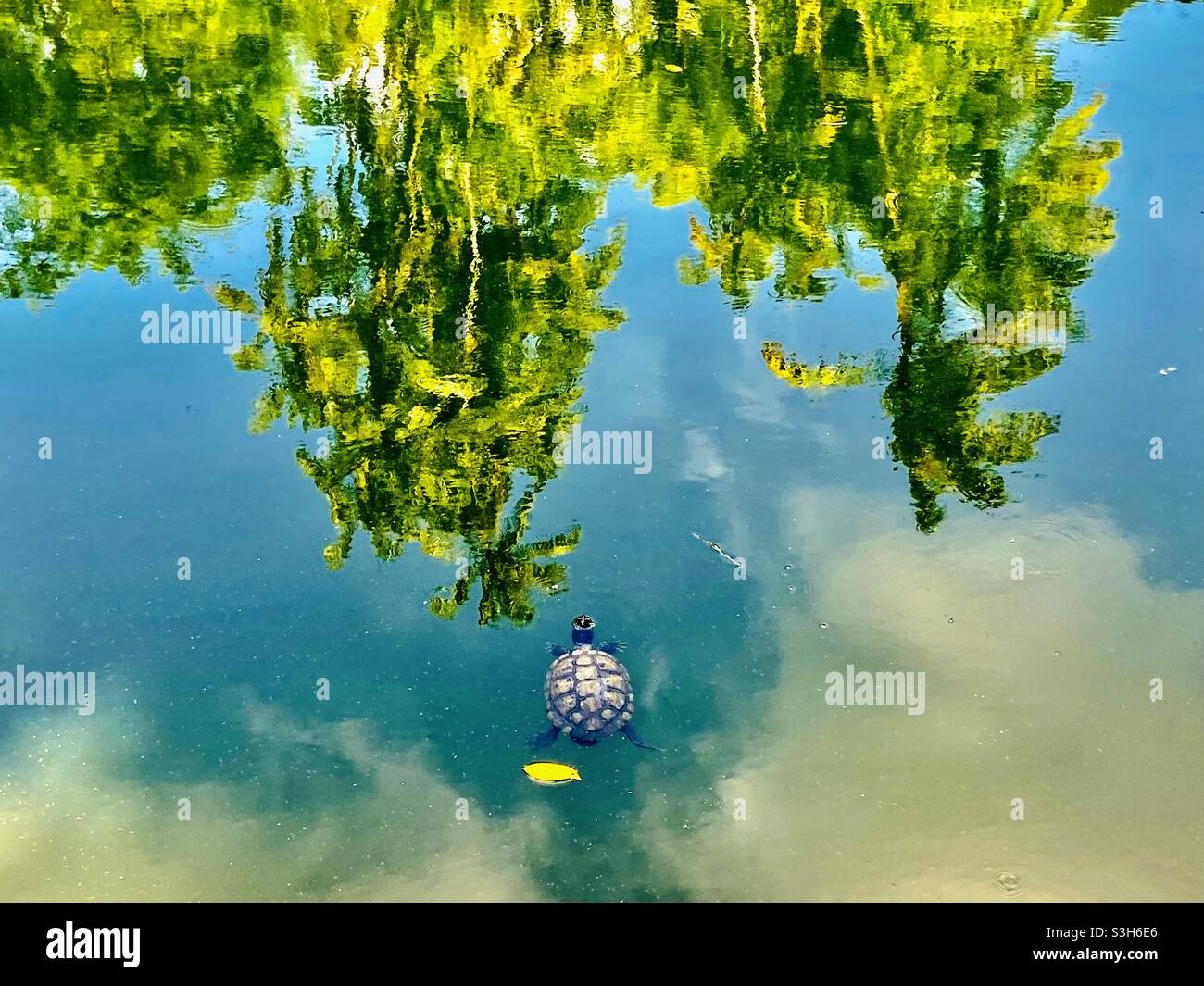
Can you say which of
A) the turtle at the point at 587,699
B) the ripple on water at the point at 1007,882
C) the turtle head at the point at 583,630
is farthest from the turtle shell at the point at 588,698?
the ripple on water at the point at 1007,882

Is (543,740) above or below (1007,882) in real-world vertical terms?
above

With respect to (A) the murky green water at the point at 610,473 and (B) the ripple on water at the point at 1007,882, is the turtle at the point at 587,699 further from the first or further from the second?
(B) the ripple on water at the point at 1007,882

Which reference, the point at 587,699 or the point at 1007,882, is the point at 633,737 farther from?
the point at 1007,882

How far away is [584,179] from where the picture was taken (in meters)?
19.0

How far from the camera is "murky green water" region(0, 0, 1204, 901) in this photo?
9570 mm

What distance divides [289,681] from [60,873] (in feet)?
8.01

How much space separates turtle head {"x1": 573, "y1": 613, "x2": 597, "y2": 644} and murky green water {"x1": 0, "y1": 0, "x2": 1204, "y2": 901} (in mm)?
260

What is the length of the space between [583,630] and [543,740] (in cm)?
120

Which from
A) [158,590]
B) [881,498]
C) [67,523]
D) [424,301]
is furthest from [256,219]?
[881,498]

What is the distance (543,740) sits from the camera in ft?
32.9

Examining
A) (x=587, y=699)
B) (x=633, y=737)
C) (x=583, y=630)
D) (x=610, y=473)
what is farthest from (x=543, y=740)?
(x=610, y=473)

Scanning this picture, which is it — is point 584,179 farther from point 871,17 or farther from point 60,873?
point 60,873

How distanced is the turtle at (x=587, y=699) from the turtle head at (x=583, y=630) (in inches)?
14.0

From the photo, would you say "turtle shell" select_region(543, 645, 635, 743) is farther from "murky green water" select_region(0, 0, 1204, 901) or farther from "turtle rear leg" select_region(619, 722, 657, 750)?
"murky green water" select_region(0, 0, 1204, 901)
